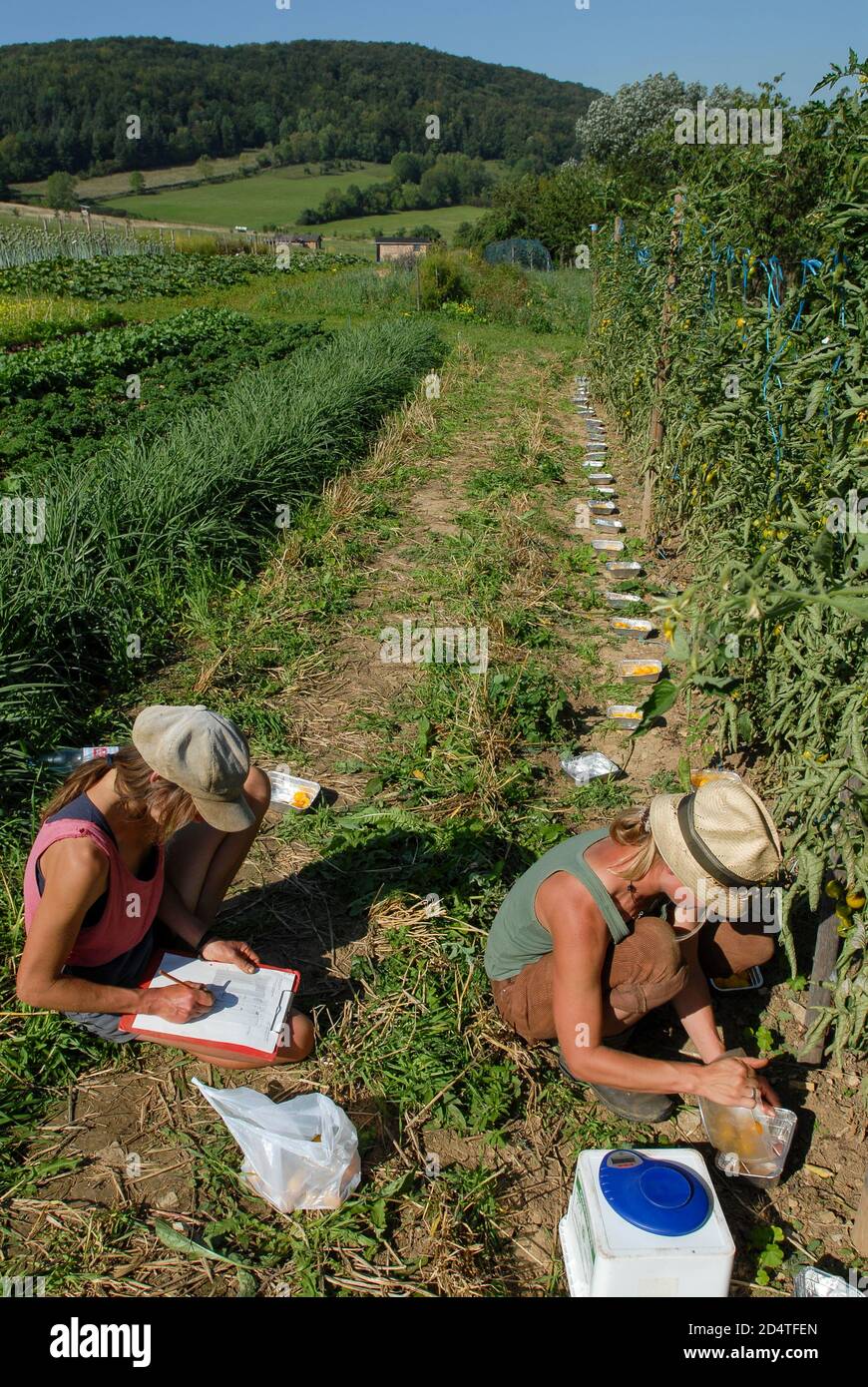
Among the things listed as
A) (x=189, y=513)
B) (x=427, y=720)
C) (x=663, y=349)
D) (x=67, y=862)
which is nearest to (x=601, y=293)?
(x=663, y=349)

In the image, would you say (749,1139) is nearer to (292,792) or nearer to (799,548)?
(799,548)

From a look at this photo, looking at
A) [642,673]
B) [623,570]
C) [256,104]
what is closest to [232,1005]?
[642,673]

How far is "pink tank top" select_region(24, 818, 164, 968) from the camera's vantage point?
199 centimetres

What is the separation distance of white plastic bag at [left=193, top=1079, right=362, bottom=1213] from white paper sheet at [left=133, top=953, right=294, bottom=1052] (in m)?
0.14

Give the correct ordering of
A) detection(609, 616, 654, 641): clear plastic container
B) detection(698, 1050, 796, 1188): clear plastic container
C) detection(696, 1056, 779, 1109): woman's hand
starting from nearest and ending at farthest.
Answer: detection(696, 1056, 779, 1109): woman's hand
detection(698, 1050, 796, 1188): clear plastic container
detection(609, 616, 654, 641): clear plastic container

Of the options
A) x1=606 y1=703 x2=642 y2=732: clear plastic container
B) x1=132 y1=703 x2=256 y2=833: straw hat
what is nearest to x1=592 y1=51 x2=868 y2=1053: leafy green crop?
x1=606 y1=703 x2=642 y2=732: clear plastic container

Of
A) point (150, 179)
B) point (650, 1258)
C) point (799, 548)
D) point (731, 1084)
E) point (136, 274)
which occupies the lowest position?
point (650, 1258)

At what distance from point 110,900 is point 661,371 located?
5.48m

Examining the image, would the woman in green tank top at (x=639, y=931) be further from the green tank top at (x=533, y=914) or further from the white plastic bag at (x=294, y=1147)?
the white plastic bag at (x=294, y=1147)

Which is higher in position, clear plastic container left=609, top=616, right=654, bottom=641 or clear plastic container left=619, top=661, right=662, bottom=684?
clear plastic container left=609, top=616, right=654, bottom=641

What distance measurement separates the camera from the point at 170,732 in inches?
79.9

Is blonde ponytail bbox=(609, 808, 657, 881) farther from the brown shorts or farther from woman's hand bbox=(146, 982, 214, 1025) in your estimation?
woman's hand bbox=(146, 982, 214, 1025)

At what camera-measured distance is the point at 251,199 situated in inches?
2458

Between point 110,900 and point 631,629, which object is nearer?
point 110,900
